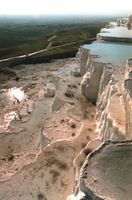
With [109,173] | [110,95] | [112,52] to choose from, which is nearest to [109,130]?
[110,95]

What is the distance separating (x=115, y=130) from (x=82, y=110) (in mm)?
8267

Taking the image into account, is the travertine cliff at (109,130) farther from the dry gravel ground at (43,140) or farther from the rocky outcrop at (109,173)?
the dry gravel ground at (43,140)

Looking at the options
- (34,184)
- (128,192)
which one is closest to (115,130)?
(34,184)

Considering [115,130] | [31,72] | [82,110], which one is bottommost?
[31,72]

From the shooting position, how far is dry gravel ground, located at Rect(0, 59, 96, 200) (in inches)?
590

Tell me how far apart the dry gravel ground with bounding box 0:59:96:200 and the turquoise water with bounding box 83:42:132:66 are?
94.8 inches

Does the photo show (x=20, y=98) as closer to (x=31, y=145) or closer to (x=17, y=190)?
(x=31, y=145)

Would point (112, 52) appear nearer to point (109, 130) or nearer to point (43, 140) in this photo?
point (43, 140)

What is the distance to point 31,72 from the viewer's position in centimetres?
4691

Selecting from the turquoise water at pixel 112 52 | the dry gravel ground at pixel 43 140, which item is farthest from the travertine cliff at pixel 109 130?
the dry gravel ground at pixel 43 140

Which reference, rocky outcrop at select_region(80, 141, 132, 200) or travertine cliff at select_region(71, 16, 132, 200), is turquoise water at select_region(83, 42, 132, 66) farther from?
rocky outcrop at select_region(80, 141, 132, 200)

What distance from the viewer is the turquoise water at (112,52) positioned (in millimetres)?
24494

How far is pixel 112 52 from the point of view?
2811 cm

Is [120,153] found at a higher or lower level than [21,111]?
higher
